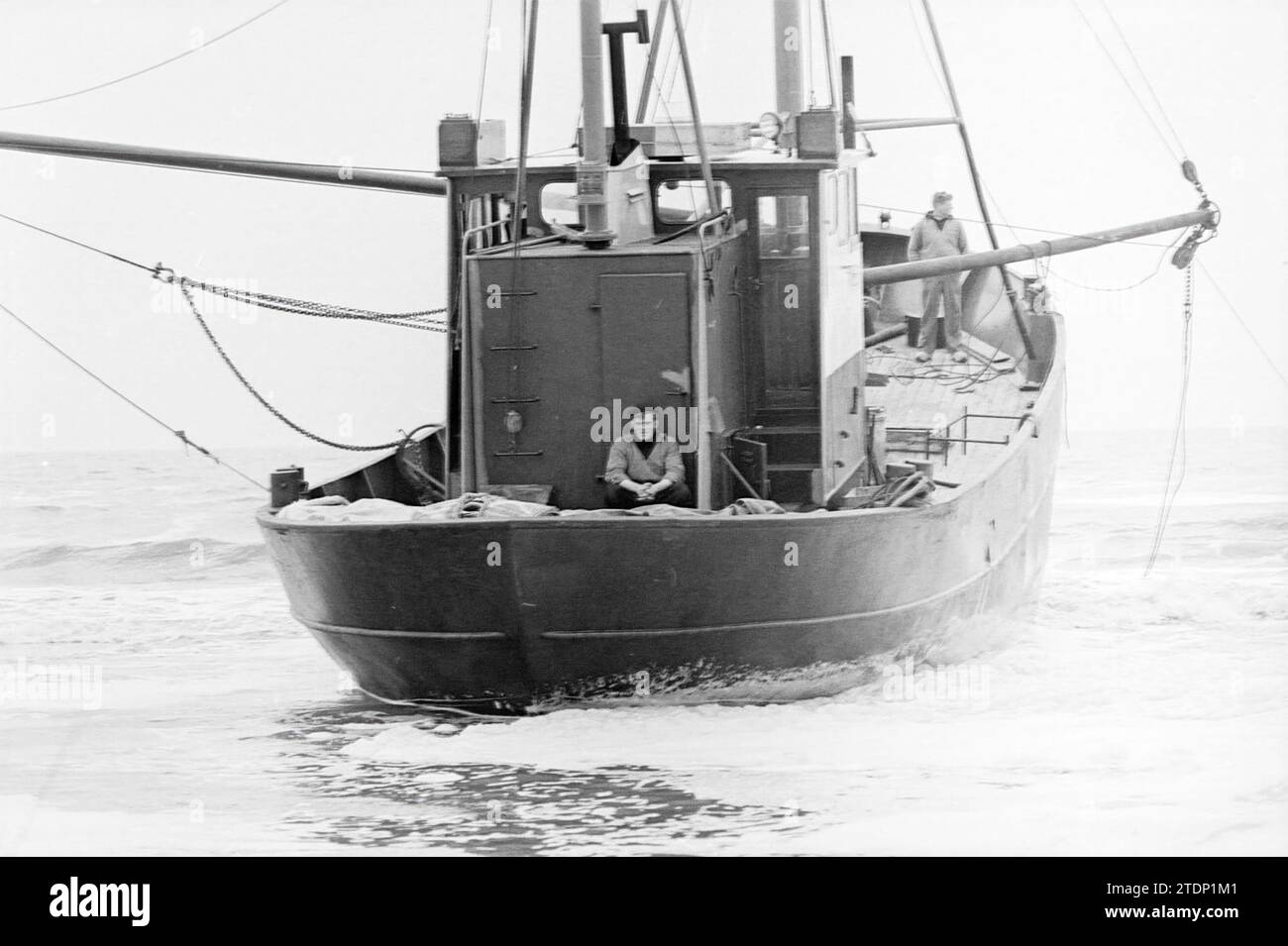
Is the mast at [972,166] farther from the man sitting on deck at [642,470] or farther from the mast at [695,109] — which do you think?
the man sitting on deck at [642,470]

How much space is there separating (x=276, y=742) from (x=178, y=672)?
2911 mm

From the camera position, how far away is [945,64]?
1575 centimetres

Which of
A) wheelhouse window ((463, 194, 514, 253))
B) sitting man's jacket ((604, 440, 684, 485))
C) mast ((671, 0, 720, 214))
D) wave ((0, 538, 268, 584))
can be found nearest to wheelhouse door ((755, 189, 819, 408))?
mast ((671, 0, 720, 214))

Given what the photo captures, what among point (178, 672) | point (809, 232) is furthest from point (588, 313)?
point (178, 672)

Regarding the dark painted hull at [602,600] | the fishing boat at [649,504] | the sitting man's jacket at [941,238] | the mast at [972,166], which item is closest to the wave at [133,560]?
the fishing boat at [649,504]

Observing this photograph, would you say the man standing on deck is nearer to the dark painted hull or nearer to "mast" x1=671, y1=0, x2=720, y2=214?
"mast" x1=671, y1=0, x2=720, y2=214

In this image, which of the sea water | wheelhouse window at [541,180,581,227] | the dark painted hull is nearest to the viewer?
the sea water

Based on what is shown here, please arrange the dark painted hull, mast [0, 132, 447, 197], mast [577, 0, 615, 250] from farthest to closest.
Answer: mast [0, 132, 447, 197]
mast [577, 0, 615, 250]
the dark painted hull

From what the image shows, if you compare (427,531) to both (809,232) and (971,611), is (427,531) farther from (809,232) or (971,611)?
(971,611)

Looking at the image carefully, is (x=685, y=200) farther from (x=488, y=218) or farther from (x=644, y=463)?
(x=644, y=463)

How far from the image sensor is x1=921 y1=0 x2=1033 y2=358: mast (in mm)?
15516

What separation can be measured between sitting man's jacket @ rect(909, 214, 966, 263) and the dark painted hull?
5.35m

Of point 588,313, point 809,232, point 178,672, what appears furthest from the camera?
point 178,672

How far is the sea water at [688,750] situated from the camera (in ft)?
30.8
